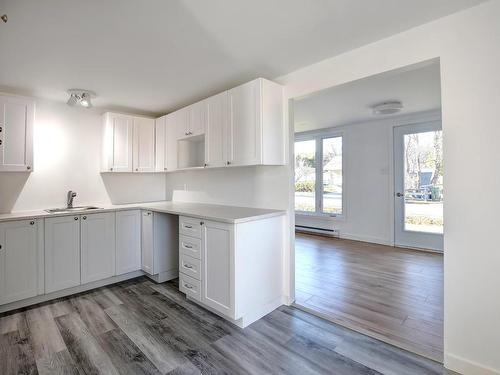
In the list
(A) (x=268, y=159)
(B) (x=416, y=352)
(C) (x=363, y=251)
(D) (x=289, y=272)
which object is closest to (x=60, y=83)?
(A) (x=268, y=159)

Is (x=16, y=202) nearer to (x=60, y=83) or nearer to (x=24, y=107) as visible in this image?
(x=24, y=107)

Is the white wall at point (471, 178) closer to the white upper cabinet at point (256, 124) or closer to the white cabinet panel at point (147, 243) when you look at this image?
the white upper cabinet at point (256, 124)

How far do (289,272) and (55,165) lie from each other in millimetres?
3151

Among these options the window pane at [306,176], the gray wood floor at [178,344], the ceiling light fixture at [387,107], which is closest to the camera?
the gray wood floor at [178,344]

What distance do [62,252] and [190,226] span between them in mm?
1465

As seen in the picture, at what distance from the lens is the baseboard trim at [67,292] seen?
2614 millimetres

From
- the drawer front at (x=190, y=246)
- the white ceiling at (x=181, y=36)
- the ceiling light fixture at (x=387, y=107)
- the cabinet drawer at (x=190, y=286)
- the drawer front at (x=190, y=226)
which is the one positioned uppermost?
the ceiling light fixture at (x=387, y=107)

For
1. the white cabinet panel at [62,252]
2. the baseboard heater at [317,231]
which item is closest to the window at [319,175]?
the baseboard heater at [317,231]

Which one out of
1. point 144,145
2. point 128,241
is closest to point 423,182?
point 144,145

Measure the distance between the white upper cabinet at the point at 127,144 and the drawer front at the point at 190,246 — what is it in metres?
1.63

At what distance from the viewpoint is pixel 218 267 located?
231cm

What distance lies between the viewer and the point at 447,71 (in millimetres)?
1727

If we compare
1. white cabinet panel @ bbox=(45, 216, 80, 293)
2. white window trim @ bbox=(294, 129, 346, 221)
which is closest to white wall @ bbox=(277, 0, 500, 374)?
white cabinet panel @ bbox=(45, 216, 80, 293)

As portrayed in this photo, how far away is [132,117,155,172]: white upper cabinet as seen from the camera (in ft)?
12.4
